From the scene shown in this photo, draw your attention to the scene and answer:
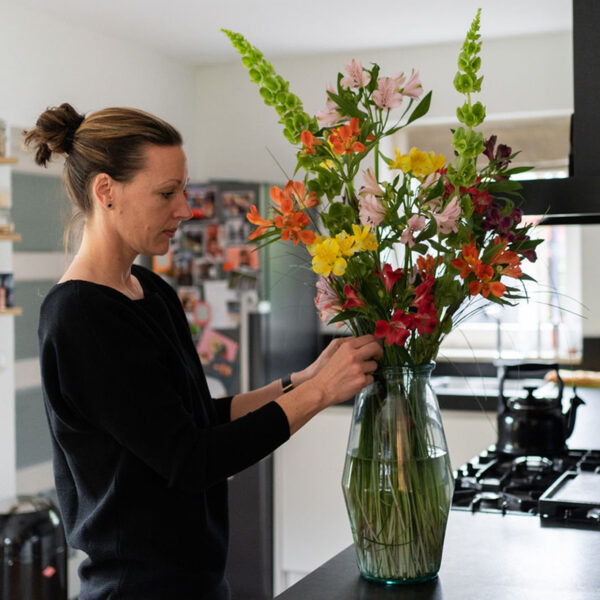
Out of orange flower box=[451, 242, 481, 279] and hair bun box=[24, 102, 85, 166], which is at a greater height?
hair bun box=[24, 102, 85, 166]

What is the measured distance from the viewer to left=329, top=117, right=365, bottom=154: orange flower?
1227mm

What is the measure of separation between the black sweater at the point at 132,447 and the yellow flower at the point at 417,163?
40 centimetres

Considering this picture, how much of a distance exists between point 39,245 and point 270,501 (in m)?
1.72

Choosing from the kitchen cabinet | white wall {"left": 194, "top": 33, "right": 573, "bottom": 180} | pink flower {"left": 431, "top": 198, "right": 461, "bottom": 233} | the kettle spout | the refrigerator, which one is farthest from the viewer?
white wall {"left": 194, "top": 33, "right": 573, "bottom": 180}

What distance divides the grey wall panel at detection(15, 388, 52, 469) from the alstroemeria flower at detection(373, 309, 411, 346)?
324 centimetres

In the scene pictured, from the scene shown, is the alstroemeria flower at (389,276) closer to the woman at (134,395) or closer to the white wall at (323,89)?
the woman at (134,395)

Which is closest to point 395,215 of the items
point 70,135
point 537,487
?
point 70,135

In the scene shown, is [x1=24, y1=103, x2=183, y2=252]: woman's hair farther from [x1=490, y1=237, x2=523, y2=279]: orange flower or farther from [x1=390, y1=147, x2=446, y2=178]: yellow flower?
[x1=490, y1=237, x2=523, y2=279]: orange flower

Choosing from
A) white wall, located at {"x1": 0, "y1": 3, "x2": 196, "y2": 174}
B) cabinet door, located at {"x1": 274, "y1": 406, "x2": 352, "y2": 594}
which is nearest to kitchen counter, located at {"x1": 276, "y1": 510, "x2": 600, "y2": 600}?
cabinet door, located at {"x1": 274, "y1": 406, "x2": 352, "y2": 594}

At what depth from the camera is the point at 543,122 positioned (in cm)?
529

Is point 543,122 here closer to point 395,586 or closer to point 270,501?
point 270,501

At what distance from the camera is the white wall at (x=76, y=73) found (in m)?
4.14

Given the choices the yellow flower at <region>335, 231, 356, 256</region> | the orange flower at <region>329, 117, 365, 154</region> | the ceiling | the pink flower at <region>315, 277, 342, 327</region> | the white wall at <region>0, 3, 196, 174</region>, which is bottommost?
the pink flower at <region>315, 277, 342, 327</region>

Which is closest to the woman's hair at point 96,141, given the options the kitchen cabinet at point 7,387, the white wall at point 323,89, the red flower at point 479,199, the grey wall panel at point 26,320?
the red flower at point 479,199
